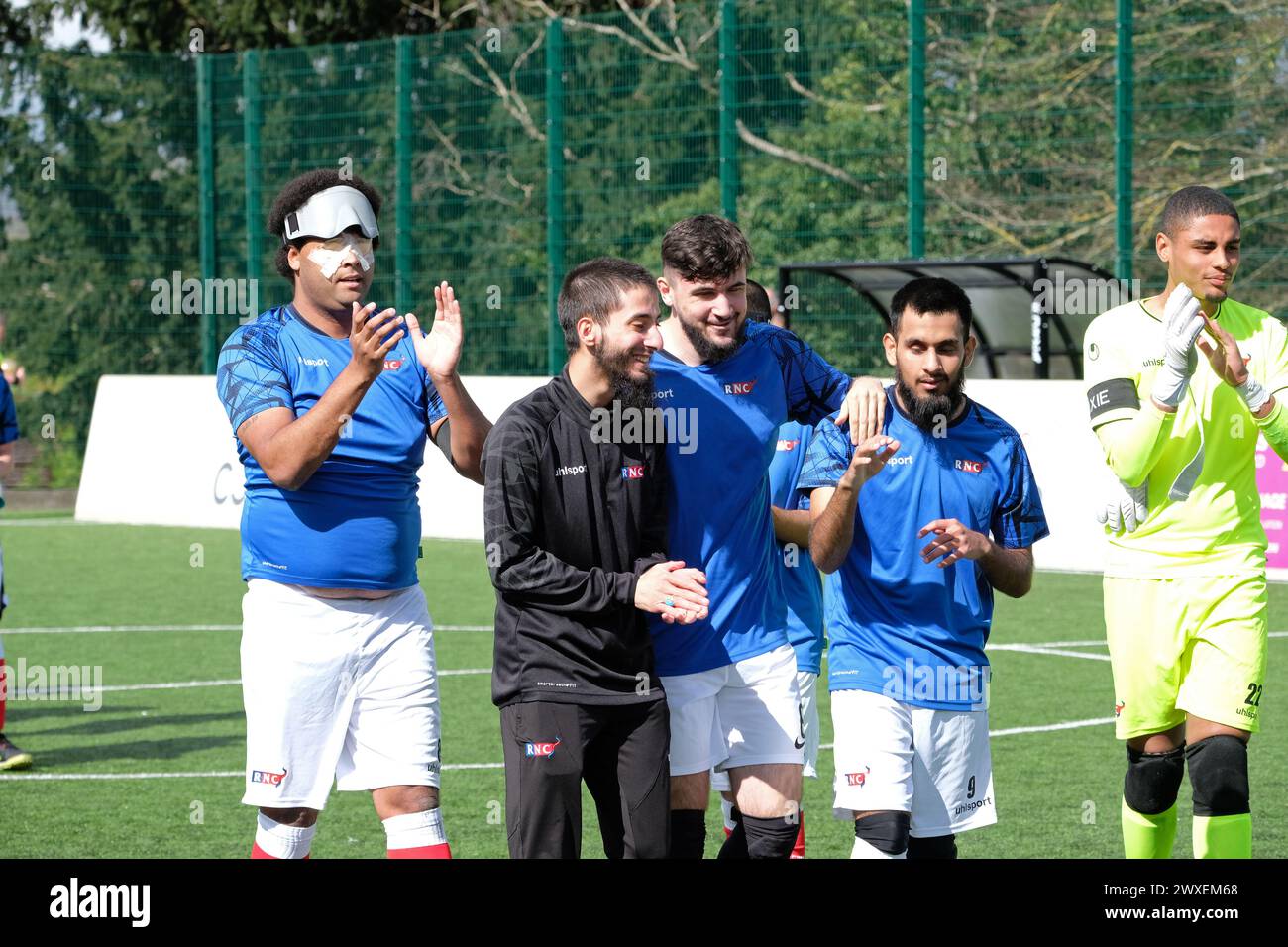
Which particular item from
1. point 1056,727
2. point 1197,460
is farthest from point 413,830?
point 1056,727

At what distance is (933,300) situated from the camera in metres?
6.30

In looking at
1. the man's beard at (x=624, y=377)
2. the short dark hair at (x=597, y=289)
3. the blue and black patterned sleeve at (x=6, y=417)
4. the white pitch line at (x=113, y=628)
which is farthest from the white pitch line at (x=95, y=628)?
the man's beard at (x=624, y=377)

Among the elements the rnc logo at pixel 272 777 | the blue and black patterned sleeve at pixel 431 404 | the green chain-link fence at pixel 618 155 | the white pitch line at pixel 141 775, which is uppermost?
the green chain-link fence at pixel 618 155

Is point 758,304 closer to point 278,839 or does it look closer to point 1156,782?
point 1156,782

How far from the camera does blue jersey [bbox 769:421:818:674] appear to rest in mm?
7340

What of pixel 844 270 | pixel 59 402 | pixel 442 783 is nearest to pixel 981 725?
pixel 442 783

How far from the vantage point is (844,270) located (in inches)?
792

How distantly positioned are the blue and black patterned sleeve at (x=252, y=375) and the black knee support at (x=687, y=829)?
5.66ft

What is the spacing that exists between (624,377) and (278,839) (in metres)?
1.82

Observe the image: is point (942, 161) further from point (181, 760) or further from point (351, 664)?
point (351, 664)

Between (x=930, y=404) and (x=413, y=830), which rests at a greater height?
(x=930, y=404)

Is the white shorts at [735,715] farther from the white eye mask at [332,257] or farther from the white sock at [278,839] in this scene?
the white eye mask at [332,257]

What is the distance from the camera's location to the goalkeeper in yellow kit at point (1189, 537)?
660cm

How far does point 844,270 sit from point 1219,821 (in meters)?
14.0
